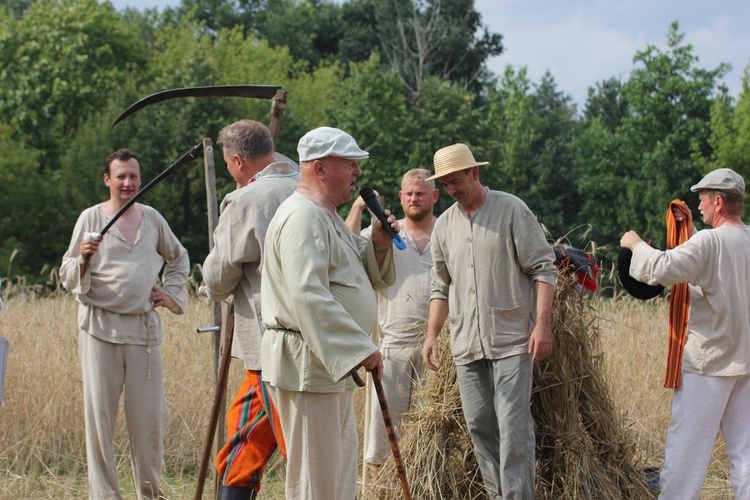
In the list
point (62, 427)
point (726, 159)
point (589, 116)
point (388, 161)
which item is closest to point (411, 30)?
point (589, 116)

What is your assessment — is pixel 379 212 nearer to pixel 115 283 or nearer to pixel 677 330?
pixel 677 330

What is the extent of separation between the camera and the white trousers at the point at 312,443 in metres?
3.49

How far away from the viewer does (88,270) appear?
5.16 metres

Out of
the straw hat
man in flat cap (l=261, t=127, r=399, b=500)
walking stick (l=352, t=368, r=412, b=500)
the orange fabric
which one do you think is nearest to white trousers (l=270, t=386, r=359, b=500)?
man in flat cap (l=261, t=127, r=399, b=500)

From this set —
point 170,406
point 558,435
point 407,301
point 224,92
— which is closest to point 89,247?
point 224,92

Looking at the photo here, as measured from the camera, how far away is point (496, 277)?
15.2ft

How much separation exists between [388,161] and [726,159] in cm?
1100

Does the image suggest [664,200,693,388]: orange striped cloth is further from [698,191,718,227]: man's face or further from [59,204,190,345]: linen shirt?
[59,204,190,345]: linen shirt

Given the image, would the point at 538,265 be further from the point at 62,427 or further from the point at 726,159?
the point at 726,159

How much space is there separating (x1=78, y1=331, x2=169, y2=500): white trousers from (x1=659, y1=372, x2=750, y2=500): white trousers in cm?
282

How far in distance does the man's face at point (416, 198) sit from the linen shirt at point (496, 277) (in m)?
0.94

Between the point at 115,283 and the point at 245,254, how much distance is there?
148cm

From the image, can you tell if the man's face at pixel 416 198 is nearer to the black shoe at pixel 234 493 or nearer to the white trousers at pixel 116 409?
the white trousers at pixel 116 409

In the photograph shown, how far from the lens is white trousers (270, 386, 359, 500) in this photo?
3492 mm
